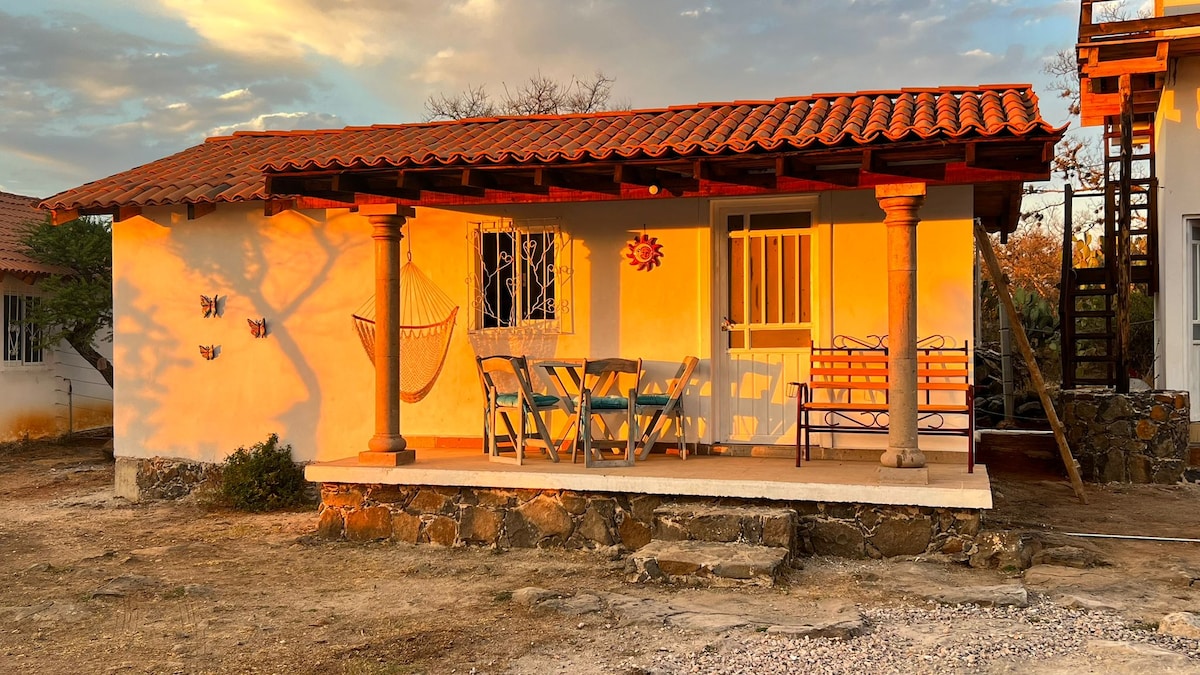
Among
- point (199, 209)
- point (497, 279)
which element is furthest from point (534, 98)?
point (497, 279)

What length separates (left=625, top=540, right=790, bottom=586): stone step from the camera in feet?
18.9

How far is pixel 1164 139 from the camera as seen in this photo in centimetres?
980

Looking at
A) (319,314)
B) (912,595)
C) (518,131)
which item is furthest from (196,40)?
(912,595)

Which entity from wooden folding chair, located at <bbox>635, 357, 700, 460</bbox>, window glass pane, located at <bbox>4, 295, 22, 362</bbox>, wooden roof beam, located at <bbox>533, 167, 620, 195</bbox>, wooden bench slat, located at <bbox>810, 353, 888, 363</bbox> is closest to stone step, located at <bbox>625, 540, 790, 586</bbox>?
wooden folding chair, located at <bbox>635, 357, 700, 460</bbox>

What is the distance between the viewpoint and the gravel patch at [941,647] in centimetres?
433

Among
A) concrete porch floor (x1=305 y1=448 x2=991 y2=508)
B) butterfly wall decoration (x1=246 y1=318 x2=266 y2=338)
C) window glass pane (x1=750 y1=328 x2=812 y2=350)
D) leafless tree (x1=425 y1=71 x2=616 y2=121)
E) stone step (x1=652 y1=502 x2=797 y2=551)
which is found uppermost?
leafless tree (x1=425 y1=71 x2=616 y2=121)

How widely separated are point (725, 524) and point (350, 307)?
4.50m

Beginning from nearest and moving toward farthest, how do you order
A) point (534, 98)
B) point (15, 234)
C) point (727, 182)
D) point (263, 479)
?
1. point (727, 182)
2. point (263, 479)
3. point (15, 234)
4. point (534, 98)

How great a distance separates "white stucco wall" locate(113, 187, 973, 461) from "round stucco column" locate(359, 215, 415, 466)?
51.0 inches

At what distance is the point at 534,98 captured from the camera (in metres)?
25.9

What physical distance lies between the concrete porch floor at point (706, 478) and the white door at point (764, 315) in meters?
0.45

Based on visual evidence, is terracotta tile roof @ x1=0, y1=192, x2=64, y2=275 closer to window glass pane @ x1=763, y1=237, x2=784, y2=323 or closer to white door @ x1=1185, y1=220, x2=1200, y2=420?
window glass pane @ x1=763, y1=237, x2=784, y2=323

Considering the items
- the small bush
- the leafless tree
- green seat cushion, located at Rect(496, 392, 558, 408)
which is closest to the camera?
green seat cushion, located at Rect(496, 392, 558, 408)

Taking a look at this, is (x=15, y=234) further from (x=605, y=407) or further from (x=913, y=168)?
(x=913, y=168)
